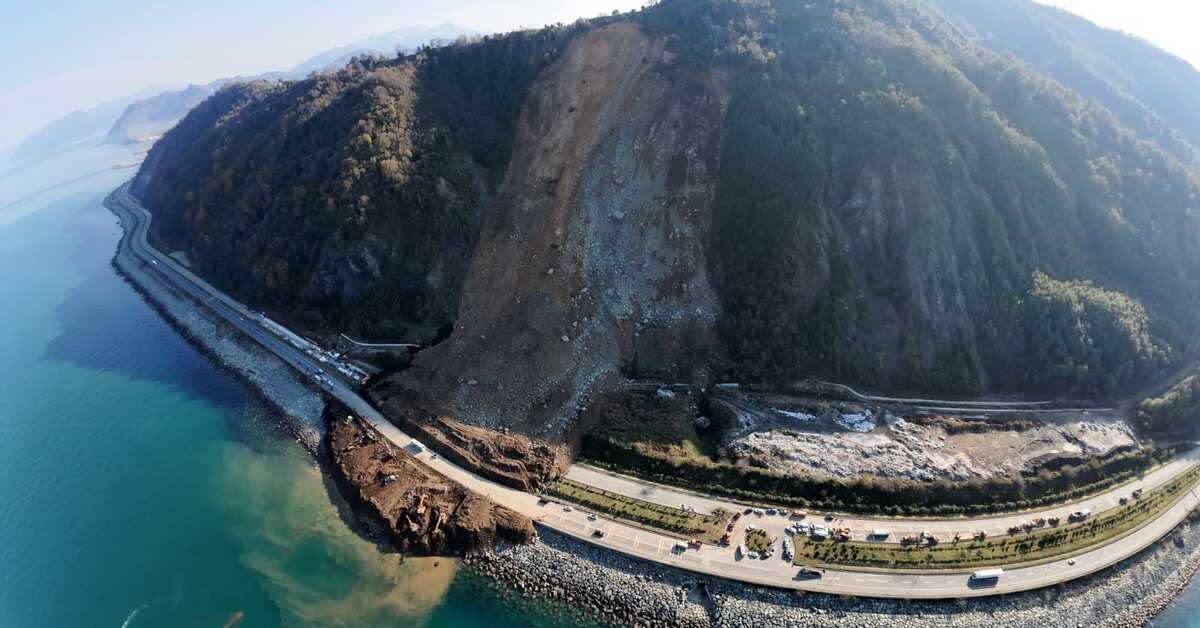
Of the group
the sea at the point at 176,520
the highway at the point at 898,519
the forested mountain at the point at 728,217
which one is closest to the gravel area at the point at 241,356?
the sea at the point at 176,520

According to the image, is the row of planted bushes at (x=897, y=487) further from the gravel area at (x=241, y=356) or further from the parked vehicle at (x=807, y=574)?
the gravel area at (x=241, y=356)

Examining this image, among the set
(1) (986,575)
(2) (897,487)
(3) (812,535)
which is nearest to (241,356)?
(3) (812,535)

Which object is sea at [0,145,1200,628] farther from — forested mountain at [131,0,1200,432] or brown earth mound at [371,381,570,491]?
forested mountain at [131,0,1200,432]

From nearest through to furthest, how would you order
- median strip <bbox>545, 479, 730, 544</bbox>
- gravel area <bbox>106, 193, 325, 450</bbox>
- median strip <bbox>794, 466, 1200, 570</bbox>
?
median strip <bbox>794, 466, 1200, 570</bbox> → median strip <bbox>545, 479, 730, 544</bbox> → gravel area <bbox>106, 193, 325, 450</bbox>

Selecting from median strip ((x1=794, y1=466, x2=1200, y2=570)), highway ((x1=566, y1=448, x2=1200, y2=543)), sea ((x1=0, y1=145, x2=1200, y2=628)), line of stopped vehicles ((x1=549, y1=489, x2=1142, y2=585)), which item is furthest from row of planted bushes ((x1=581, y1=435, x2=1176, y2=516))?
sea ((x1=0, y1=145, x2=1200, y2=628))

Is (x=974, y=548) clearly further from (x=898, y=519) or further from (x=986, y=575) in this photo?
(x=898, y=519)

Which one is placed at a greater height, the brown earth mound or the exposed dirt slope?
the exposed dirt slope

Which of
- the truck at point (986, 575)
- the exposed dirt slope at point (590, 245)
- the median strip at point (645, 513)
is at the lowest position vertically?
the median strip at point (645, 513)
